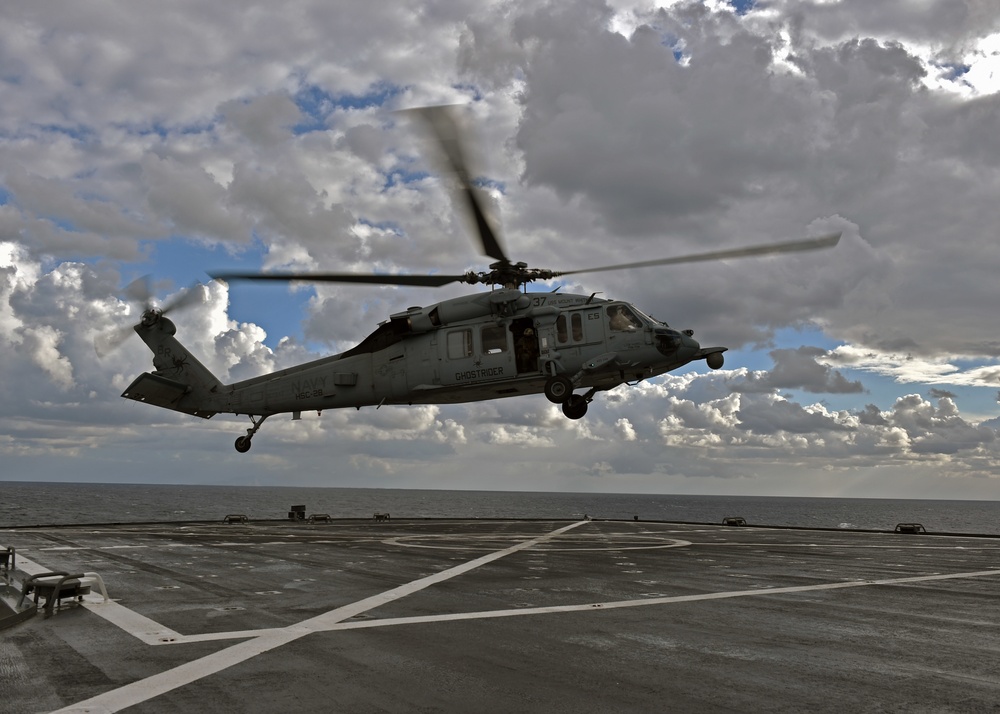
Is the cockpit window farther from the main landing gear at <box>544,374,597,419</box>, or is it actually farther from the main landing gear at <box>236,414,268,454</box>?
the main landing gear at <box>236,414,268,454</box>

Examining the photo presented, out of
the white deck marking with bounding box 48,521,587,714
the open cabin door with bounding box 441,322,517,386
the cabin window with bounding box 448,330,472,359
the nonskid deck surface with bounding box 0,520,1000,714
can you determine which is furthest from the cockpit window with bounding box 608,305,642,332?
the white deck marking with bounding box 48,521,587,714

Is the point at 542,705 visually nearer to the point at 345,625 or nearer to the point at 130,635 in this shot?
the point at 345,625

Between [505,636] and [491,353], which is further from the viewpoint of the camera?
[491,353]

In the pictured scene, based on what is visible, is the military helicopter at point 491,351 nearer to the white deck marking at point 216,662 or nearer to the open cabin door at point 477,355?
the open cabin door at point 477,355

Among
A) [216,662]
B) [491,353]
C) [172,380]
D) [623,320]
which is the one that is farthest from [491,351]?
[216,662]

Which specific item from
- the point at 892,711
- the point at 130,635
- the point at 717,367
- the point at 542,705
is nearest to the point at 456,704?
the point at 542,705

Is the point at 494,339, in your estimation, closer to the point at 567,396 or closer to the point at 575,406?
the point at 567,396

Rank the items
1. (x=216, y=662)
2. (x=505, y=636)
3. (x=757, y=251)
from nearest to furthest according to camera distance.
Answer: (x=216, y=662)
(x=505, y=636)
(x=757, y=251)

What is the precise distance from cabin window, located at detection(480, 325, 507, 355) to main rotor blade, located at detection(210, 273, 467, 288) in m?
2.39

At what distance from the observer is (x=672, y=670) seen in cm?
767

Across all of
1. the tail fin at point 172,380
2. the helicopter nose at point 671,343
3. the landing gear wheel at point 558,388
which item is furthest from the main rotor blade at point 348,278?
the tail fin at point 172,380

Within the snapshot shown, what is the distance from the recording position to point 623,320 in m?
24.9

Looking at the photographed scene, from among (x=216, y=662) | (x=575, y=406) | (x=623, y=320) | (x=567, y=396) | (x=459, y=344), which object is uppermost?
(x=623, y=320)

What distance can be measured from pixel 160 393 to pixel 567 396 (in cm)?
1722
